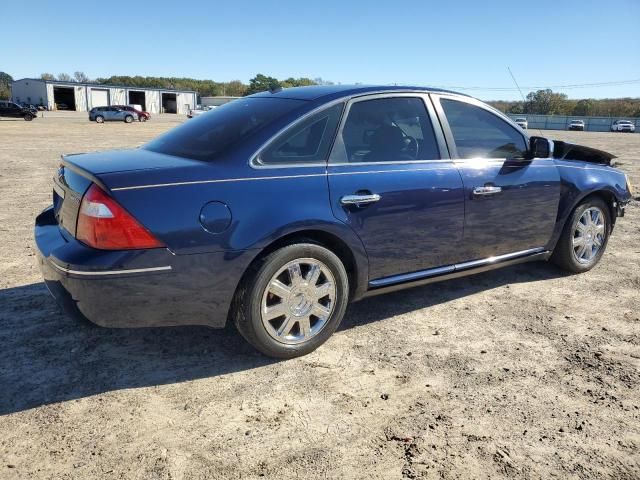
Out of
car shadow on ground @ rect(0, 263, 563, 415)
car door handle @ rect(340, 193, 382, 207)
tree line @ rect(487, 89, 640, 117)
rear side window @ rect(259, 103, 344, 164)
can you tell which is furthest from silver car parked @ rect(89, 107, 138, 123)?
tree line @ rect(487, 89, 640, 117)

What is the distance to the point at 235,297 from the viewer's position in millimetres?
3062

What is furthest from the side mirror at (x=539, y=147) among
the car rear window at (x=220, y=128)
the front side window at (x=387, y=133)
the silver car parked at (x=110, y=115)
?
the silver car parked at (x=110, y=115)

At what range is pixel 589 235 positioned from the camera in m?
5.00

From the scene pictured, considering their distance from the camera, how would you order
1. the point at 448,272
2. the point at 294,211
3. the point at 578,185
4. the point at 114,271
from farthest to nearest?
the point at 578,185 < the point at 448,272 < the point at 294,211 < the point at 114,271

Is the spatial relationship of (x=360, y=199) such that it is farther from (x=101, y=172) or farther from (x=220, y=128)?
(x=101, y=172)

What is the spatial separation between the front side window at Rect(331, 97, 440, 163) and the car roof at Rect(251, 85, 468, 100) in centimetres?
8

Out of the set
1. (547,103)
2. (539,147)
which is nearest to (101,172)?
(539,147)

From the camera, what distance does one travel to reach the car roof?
3.56 metres

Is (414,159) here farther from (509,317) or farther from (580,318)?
(580,318)

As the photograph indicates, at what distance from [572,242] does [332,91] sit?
2.77 metres

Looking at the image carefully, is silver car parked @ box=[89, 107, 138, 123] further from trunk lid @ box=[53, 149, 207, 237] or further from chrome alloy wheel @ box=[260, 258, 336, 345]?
chrome alloy wheel @ box=[260, 258, 336, 345]

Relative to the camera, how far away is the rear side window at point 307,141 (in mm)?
3164

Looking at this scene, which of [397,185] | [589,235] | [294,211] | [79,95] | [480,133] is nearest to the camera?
[294,211]

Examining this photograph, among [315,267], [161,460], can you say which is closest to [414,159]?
[315,267]
